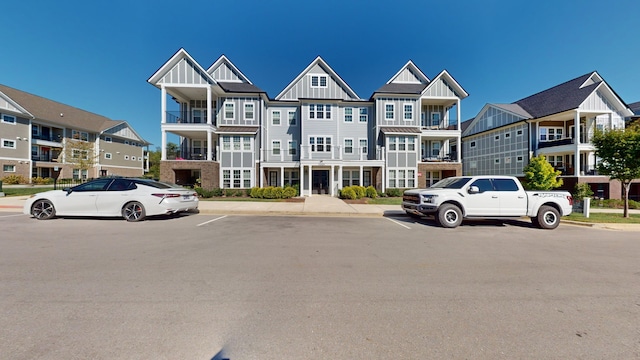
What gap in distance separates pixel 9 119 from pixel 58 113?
7274mm

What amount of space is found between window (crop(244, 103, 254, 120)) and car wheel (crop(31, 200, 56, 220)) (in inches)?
637

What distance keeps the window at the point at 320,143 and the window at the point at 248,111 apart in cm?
596

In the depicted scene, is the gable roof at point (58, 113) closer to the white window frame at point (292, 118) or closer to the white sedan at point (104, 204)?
the white window frame at point (292, 118)

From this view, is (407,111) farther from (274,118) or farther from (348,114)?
(274,118)

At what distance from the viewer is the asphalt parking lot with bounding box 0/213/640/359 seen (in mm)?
2506

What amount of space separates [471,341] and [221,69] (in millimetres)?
28844

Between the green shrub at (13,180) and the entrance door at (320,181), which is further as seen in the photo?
the green shrub at (13,180)

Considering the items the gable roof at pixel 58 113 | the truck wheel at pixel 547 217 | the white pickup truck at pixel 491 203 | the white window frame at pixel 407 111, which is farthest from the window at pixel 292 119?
the gable roof at pixel 58 113

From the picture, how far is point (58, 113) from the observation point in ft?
126

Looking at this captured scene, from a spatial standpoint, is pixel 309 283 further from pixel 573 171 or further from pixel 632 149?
pixel 573 171

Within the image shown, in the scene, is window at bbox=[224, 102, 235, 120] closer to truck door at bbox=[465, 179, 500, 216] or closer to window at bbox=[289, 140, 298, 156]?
window at bbox=[289, 140, 298, 156]

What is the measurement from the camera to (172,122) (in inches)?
865

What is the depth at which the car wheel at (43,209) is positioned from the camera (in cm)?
913

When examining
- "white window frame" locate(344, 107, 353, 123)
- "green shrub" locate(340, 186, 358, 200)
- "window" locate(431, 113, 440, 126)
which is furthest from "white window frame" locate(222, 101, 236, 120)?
"window" locate(431, 113, 440, 126)
